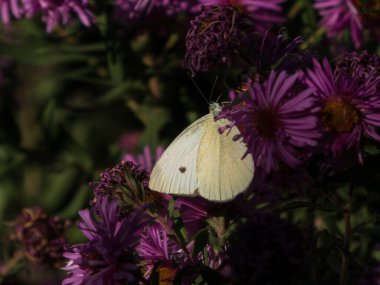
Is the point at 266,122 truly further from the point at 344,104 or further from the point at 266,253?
the point at 266,253

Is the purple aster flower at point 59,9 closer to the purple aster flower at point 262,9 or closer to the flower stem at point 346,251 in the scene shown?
the purple aster flower at point 262,9

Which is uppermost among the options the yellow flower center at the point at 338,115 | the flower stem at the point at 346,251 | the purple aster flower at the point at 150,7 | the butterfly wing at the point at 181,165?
the purple aster flower at the point at 150,7

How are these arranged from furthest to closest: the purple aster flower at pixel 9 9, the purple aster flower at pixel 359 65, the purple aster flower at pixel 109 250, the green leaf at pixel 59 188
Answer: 1. the green leaf at pixel 59 188
2. the purple aster flower at pixel 9 9
3. the purple aster flower at pixel 359 65
4. the purple aster flower at pixel 109 250

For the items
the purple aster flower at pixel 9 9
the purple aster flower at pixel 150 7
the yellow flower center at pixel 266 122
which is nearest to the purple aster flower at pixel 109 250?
the yellow flower center at pixel 266 122

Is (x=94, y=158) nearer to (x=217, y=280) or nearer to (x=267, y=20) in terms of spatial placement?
(x=267, y=20)

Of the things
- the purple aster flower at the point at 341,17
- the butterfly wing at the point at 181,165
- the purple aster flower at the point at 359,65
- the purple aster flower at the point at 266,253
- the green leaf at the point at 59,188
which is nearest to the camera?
the purple aster flower at the point at 266,253

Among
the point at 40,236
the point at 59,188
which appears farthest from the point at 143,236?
the point at 59,188
